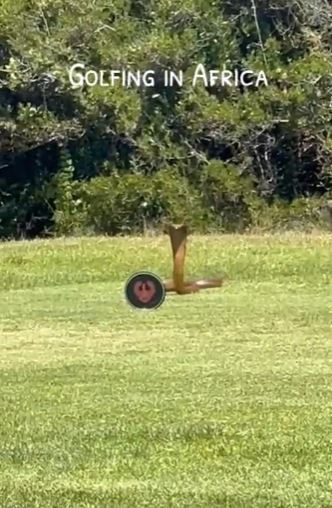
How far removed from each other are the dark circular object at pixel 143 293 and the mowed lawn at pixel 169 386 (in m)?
0.09

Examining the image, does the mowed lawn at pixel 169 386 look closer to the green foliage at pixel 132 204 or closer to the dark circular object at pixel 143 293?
the dark circular object at pixel 143 293

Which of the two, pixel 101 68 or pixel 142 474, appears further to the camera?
pixel 101 68

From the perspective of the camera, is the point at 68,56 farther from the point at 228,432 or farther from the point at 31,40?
the point at 228,432

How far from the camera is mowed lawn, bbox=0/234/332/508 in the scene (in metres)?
6.24

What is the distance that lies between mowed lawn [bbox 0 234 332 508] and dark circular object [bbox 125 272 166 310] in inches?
3.5

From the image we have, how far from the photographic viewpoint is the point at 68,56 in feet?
53.2

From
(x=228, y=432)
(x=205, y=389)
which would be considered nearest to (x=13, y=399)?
(x=205, y=389)

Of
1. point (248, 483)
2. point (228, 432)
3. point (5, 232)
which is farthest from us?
point (5, 232)

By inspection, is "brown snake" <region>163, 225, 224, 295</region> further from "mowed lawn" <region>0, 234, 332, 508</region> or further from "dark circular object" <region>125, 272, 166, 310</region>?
"dark circular object" <region>125, 272, 166, 310</region>

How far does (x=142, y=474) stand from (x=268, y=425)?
40.2 inches

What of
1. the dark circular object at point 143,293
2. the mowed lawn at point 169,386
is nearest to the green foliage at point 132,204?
the mowed lawn at point 169,386

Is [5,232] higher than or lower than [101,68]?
lower

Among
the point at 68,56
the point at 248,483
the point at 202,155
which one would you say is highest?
the point at 68,56

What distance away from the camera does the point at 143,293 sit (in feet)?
38.7
